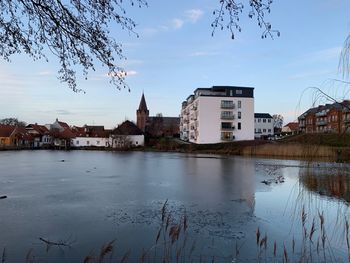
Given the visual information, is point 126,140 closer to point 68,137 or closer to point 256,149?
point 68,137

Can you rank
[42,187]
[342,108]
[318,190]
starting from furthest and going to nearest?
[42,187] → [318,190] → [342,108]

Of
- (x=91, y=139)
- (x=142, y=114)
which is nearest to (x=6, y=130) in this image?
(x=91, y=139)

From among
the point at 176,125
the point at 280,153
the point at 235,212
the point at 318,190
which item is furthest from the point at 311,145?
the point at 176,125

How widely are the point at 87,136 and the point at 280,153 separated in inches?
2840

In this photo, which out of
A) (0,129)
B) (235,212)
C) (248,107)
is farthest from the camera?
(0,129)

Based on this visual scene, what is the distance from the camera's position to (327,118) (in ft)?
14.3

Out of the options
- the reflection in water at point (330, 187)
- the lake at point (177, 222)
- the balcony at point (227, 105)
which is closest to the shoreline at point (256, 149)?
the lake at point (177, 222)

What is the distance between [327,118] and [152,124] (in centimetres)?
11760

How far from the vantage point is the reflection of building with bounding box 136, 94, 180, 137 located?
11975 centimetres

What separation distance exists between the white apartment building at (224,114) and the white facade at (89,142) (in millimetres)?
36495

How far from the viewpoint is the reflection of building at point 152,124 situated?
393ft

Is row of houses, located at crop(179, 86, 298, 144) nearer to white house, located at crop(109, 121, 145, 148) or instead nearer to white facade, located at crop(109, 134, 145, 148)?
white facade, located at crop(109, 134, 145, 148)

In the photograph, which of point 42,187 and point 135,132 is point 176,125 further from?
point 42,187

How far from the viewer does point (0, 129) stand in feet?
313
